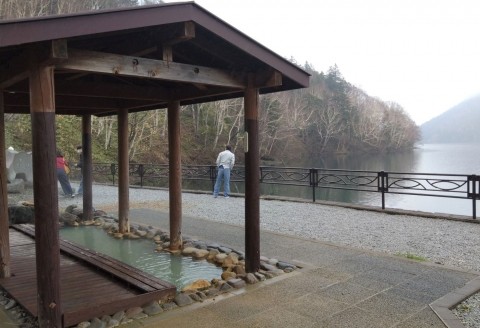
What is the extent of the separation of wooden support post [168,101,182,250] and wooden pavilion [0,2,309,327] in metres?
0.02

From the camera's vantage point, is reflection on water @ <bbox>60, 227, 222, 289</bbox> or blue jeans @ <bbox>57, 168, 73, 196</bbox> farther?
blue jeans @ <bbox>57, 168, 73, 196</bbox>

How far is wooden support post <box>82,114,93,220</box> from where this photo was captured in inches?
361

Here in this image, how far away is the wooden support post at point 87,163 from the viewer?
9.16m

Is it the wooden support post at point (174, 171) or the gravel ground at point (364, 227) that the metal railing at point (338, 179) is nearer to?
the gravel ground at point (364, 227)

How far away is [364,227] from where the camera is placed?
873cm

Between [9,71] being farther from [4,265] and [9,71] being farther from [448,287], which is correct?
[448,287]

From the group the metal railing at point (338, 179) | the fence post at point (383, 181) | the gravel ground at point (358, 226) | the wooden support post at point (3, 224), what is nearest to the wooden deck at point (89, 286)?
the wooden support post at point (3, 224)

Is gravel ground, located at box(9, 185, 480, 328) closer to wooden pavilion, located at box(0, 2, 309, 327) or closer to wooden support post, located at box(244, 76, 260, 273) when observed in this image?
wooden support post, located at box(244, 76, 260, 273)

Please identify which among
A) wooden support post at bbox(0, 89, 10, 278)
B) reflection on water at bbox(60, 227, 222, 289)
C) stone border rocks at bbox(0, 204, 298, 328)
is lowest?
reflection on water at bbox(60, 227, 222, 289)

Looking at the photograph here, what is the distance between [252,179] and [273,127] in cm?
4178

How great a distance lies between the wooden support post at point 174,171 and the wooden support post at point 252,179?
63.2 inches

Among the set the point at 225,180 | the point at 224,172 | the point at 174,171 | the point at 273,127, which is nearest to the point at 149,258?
the point at 174,171

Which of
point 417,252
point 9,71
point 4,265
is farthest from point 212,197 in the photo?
point 9,71

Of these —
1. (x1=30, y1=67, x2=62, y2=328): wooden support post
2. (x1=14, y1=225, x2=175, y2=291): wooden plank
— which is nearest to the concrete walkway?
(x1=14, y1=225, x2=175, y2=291): wooden plank
